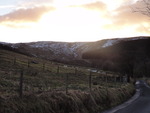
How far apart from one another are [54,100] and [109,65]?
Answer: 393 feet

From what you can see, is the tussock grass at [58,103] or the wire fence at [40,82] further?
the wire fence at [40,82]

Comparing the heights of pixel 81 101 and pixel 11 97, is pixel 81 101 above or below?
below

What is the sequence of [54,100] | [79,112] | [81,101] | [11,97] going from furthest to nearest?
[81,101]
[79,112]
[54,100]
[11,97]

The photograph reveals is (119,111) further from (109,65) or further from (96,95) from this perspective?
(109,65)

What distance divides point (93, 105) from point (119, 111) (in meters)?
1.62

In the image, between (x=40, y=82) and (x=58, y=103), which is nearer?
(x=58, y=103)

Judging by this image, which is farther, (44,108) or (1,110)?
(44,108)

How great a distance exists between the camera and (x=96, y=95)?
1831cm

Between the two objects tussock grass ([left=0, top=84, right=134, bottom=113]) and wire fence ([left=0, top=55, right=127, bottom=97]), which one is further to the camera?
wire fence ([left=0, top=55, right=127, bottom=97])

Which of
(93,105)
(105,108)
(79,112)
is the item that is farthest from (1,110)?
(105,108)

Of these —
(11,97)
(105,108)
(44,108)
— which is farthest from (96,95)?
(11,97)

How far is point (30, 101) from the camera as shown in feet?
38.1

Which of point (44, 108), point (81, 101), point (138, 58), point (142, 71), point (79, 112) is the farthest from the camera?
point (138, 58)

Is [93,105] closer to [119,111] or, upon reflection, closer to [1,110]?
[119,111]
